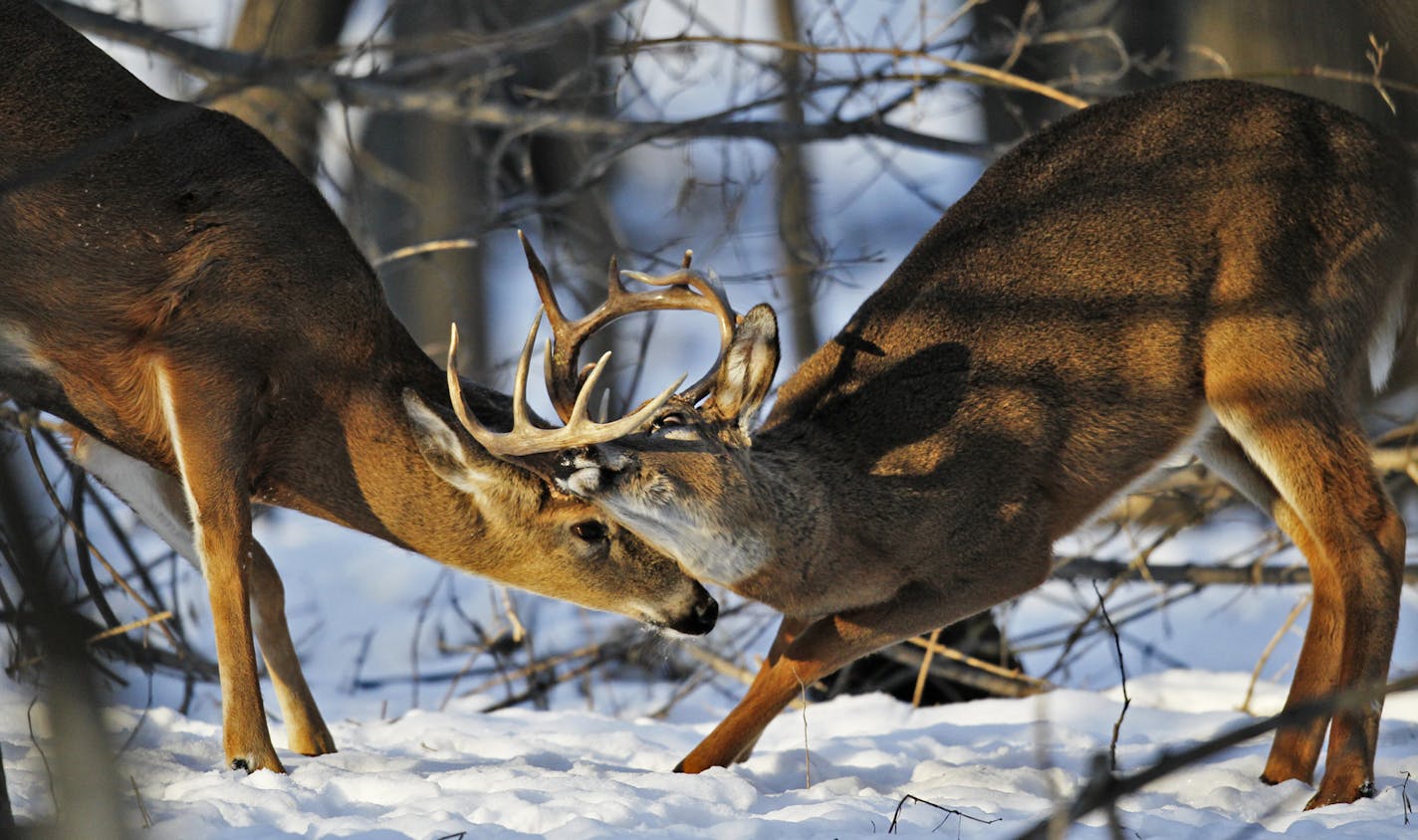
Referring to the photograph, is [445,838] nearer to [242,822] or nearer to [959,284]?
[242,822]

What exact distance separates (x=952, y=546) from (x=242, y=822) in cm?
239

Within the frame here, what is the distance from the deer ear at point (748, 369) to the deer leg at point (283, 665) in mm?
1595

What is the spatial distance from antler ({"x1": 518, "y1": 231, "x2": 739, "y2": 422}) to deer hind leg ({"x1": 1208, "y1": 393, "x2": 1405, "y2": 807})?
1659 millimetres

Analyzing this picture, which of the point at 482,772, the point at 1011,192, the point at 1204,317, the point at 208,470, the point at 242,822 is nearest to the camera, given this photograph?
the point at 242,822

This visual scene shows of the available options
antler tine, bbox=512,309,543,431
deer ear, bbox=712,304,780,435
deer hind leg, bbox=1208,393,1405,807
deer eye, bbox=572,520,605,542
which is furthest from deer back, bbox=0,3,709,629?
deer hind leg, bbox=1208,393,1405,807

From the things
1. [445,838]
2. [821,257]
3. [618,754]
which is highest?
[821,257]

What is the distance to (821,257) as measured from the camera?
7246 millimetres

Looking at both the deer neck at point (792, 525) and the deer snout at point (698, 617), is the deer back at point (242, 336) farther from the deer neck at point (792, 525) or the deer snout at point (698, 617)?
the deer neck at point (792, 525)

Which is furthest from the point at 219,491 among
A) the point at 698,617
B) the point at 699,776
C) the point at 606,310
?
the point at 699,776

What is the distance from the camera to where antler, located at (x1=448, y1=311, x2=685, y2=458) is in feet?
14.5

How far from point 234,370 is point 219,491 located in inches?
14.8

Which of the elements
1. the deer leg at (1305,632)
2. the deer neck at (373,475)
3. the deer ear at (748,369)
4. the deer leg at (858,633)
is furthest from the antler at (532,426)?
the deer leg at (1305,632)

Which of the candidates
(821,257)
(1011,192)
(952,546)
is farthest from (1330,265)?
(821,257)

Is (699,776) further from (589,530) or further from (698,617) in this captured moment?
(589,530)
